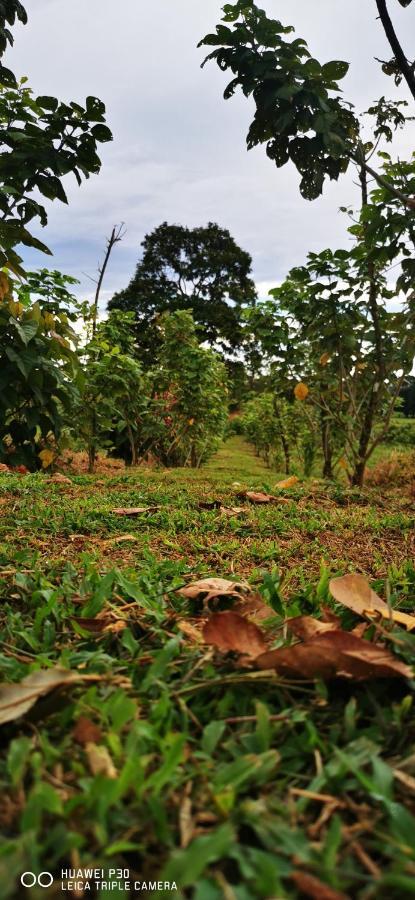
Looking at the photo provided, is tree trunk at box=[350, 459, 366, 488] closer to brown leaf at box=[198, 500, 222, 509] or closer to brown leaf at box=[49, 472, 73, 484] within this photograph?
brown leaf at box=[198, 500, 222, 509]

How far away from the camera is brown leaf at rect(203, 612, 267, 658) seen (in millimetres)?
961

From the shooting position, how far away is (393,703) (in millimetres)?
908

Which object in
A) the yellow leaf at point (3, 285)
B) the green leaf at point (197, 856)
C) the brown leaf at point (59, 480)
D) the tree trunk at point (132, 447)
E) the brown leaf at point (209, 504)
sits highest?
the yellow leaf at point (3, 285)

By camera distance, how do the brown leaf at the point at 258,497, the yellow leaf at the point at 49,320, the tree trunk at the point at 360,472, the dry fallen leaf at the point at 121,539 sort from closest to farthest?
the yellow leaf at the point at 49,320
the dry fallen leaf at the point at 121,539
the brown leaf at the point at 258,497
the tree trunk at the point at 360,472

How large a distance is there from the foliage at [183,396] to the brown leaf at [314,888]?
27.5 ft

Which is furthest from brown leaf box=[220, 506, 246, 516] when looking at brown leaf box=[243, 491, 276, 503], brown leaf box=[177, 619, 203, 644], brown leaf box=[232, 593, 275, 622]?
brown leaf box=[177, 619, 203, 644]

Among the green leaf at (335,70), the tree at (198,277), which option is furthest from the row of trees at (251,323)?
the tree at (198,277)

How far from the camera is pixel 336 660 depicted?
35.8 inches

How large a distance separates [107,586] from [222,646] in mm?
590

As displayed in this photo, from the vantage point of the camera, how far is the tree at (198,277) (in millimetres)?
28531

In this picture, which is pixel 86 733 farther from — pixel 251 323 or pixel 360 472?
pixel 251 323

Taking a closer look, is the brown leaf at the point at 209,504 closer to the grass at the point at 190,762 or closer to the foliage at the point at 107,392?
the grass at the point at 190,762

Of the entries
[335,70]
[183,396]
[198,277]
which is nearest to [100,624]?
[335,70]

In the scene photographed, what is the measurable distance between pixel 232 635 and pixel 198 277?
3013 cm
